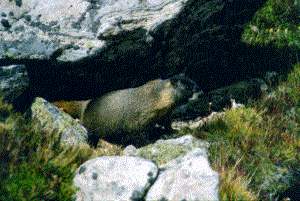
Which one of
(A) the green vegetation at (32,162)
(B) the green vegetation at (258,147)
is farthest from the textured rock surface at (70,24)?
(B) the green vegetation at (258,147)

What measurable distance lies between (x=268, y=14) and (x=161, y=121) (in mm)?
3936

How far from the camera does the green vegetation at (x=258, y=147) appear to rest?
6078mm

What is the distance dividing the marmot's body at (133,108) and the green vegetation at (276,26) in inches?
112

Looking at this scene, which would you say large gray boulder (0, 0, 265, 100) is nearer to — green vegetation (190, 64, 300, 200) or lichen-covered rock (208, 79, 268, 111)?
lichen-covered rock (208, 79, 268, 111)

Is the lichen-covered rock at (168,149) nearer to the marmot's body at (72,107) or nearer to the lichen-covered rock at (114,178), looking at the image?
the lichen-covered rock at (114,178)

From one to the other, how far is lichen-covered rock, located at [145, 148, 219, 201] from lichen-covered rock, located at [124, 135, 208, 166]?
1.77 feet

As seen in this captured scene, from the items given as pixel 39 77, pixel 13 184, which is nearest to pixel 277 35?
pixel 39 77

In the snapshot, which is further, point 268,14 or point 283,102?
point 268,14

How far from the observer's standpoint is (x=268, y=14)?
1004 centimetres

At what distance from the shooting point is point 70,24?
6980mm

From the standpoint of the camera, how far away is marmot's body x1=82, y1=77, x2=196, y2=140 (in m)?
7.30

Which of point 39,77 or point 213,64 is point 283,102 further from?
point 39,77

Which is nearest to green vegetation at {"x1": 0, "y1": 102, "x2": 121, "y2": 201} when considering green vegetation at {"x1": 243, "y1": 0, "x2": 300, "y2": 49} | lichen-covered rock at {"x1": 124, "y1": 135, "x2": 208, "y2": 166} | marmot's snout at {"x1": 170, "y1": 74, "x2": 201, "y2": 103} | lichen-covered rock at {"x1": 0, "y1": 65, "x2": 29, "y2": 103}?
lichen-covered rock at {"x1": 0, "y1": 65, "x2": 29, "y2": 103}

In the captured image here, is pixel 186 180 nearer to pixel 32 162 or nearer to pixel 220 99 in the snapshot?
pixel 32 162
